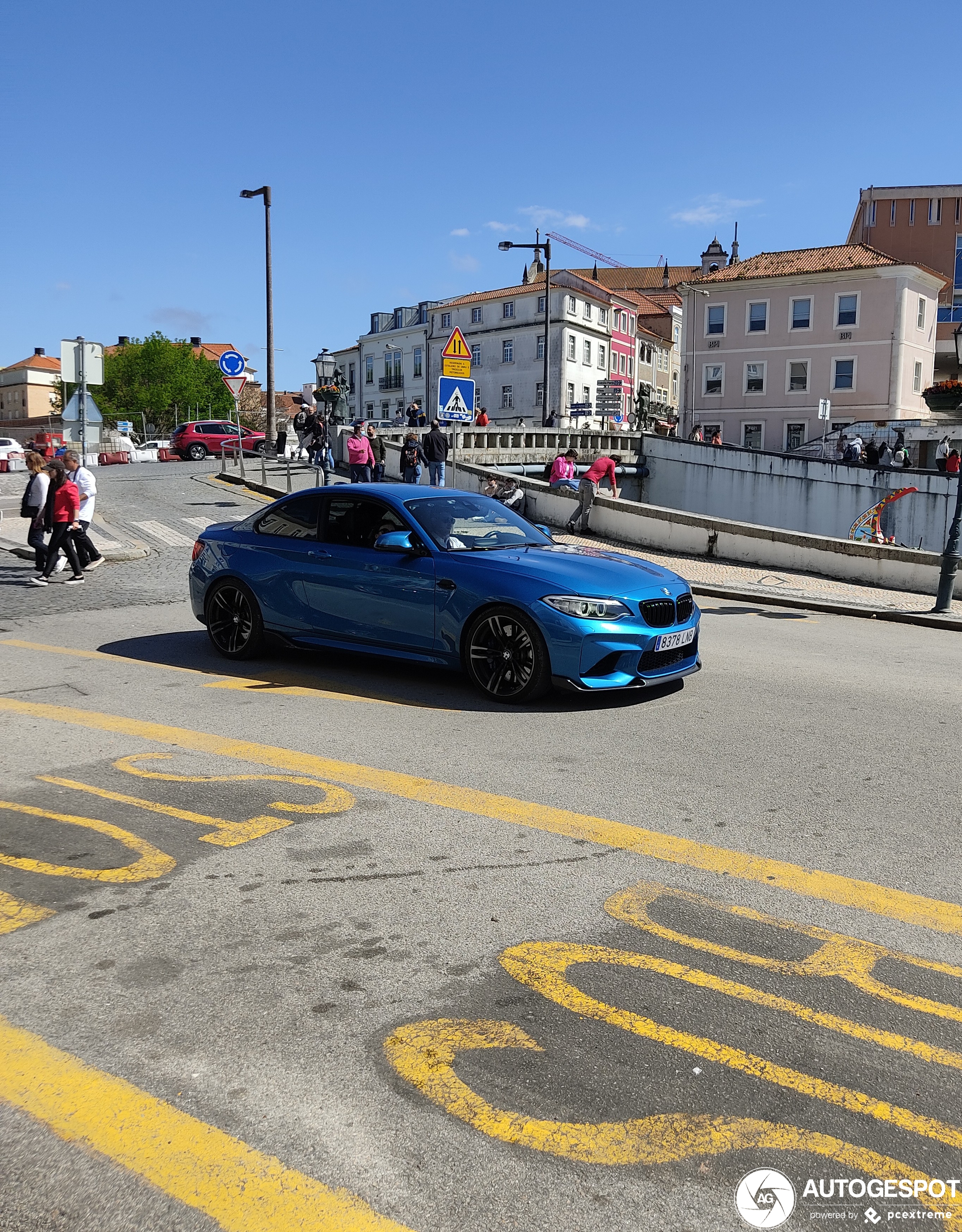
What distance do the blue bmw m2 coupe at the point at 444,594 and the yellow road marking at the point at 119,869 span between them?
10.9 ft

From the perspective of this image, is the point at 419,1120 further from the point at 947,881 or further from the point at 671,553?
the point at 671,553

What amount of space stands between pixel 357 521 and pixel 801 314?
5717 cm

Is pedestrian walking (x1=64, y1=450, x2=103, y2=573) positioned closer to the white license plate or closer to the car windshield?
the car windshield

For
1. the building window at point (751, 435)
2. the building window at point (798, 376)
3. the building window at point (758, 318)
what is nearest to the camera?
the building window at point (798, 376)

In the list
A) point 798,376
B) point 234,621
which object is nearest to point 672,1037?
point 234,621

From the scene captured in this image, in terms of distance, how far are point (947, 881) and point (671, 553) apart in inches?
625

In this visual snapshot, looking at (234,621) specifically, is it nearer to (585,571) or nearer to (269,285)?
(585,571)

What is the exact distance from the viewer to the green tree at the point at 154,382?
125188 millimetres

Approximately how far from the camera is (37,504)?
15102 mm

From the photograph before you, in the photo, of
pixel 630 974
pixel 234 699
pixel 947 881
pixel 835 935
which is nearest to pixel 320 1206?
pixel 630 974

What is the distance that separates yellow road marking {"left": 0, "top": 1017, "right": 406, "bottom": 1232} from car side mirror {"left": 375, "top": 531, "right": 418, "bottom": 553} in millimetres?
5288

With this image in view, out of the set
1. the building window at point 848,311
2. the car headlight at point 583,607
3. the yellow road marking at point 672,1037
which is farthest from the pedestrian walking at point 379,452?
the building window at point 848,311

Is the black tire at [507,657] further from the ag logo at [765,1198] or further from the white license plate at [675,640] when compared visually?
the ag logo at [765,1198]

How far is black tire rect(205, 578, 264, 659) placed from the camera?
28.9ft
